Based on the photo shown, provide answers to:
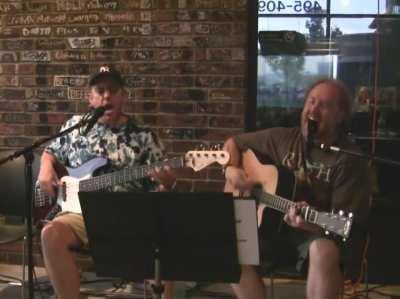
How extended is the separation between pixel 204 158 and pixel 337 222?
2.40ft

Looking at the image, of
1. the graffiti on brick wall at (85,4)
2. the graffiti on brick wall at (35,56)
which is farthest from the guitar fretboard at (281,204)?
the graffiti on brick wall at (35,56)

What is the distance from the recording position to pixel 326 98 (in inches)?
117

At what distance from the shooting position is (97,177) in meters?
3.26

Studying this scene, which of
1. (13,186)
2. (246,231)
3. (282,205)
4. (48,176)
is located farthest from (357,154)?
(13,186)

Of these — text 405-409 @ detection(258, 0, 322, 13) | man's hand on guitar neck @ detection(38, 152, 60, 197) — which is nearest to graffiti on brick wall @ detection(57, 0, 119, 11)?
text 405-409 @ detection(258, 0, 322, 13)

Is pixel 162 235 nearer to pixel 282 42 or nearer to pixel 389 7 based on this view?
pixel 282 42

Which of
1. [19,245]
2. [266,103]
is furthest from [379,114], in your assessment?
[19,245]

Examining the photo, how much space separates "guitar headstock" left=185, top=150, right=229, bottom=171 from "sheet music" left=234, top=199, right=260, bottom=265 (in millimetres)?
559

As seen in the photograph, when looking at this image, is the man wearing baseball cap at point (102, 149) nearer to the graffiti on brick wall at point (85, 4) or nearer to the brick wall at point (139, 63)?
the brick wall at point (139, 63)

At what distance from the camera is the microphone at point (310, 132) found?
273 centimetres

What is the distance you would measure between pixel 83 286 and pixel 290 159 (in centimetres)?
178

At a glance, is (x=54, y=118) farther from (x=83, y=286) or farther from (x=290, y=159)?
(x=290, y=159)

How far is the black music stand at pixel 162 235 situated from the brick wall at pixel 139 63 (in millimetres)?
1438

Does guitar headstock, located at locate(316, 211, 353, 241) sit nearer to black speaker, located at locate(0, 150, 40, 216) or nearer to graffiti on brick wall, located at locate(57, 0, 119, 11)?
black speaker, located at locate(0, 150, 40, 216)
